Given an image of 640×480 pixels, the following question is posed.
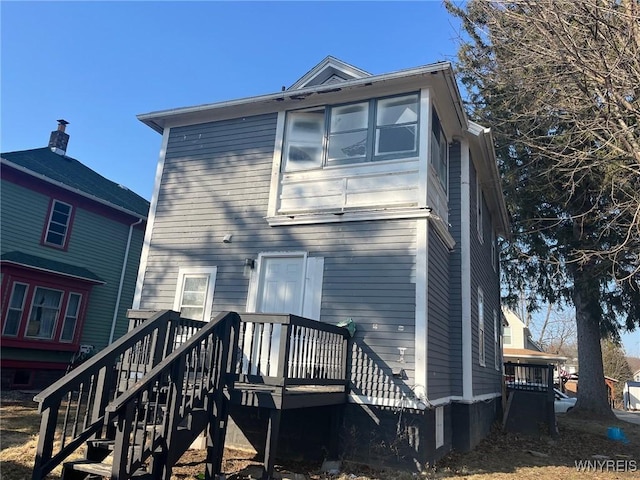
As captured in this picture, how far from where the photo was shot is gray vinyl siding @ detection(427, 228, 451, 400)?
737 centimetres

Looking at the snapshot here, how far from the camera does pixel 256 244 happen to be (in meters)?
8.55

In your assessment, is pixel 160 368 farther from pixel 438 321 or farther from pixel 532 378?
pixel 532 378

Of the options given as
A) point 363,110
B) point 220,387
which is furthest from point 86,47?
point 220,387

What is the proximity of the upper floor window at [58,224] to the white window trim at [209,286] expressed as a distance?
778 centimetres

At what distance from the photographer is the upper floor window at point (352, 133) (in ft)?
26.2

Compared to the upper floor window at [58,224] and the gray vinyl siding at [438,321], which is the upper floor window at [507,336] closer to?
the gray vinyl siding at [438,321]

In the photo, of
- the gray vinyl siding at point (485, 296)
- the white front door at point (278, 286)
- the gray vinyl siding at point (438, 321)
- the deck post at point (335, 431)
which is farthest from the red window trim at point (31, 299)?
the gray vinyl siding at point (485, 296)

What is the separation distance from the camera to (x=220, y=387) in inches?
220

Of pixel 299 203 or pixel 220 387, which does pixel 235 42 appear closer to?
pixel 299 203

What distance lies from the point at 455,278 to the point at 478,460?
127 inches

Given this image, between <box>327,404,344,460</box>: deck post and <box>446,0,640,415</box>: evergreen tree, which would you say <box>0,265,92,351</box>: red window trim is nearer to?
<box>327,404,344,460</box>: deck post

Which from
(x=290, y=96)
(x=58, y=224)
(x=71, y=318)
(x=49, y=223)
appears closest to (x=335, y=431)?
(x=290, y=96)

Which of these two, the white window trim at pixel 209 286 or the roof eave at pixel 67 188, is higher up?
the roof eave at pixel 67 188

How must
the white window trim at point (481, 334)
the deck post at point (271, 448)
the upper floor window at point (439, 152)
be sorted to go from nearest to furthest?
1. the deck post at point (271, 448)
2. the upper floor window at point (439, 152)
3. the white window trim at point (481, 334)
